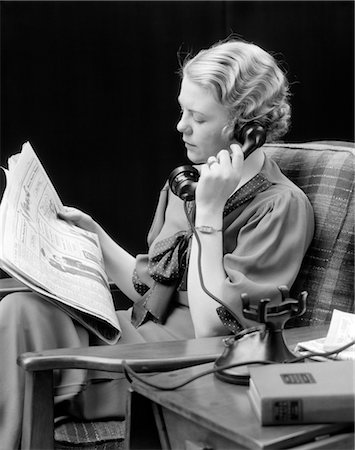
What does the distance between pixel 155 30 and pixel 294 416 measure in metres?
2.40

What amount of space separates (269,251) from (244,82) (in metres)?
0.41

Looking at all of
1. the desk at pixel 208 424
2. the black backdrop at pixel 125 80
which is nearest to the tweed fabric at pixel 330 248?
the desk at pixel 208 424

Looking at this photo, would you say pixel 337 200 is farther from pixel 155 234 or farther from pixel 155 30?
pixel 155 30

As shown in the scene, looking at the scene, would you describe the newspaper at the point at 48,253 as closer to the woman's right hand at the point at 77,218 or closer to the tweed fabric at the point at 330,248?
the woman's right hand at the point at 77,218

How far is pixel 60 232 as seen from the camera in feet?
7.04

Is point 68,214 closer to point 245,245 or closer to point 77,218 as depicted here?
point 77,218

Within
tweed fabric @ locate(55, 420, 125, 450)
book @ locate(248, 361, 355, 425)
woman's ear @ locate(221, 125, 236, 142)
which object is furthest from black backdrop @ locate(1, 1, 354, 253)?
book @ locate(248, 361, 355, 425)

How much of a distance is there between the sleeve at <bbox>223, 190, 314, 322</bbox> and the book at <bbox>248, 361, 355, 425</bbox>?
0.52m

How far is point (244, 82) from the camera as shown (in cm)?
209

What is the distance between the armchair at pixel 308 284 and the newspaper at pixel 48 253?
0.19 meters

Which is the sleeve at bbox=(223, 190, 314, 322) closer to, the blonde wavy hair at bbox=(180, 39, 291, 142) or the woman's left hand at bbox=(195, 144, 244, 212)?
the woman's left hand at bbox=(195, 144, 244, 212)

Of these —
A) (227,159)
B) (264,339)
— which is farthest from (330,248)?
(264,339)

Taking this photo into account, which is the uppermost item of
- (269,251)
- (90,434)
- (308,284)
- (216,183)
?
(216,183)

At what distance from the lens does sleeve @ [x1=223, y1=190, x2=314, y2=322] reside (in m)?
1.87
